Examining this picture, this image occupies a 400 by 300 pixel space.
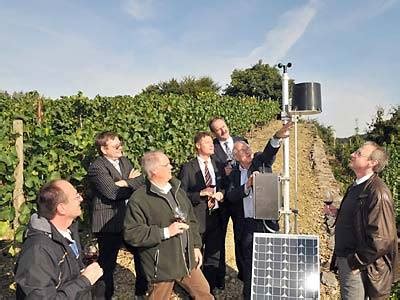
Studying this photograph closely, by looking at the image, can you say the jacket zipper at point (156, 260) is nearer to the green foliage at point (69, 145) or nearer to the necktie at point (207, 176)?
the necktie at point (207, 176)

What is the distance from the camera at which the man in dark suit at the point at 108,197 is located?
14.0 ft

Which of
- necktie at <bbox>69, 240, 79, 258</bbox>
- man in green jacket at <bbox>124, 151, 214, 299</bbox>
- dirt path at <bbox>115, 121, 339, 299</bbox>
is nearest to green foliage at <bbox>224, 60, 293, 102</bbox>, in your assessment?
dirt path at <bbox>115, 121, 339, 299</bbox>

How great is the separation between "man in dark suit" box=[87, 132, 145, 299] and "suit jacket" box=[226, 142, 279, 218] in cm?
91

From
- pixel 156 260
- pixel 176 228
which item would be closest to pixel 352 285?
pixel 176 228

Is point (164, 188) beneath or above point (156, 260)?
above

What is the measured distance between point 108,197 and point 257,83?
2080 inches

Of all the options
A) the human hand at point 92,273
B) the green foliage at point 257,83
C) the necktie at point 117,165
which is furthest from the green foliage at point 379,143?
the green foliage at point 257,83

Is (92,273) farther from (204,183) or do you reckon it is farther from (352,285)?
(204,183)

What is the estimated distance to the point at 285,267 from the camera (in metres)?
3.76

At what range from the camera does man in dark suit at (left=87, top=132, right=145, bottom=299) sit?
425 centimetres

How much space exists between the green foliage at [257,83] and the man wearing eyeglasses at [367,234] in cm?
5126

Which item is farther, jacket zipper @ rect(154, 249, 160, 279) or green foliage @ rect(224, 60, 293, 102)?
green foliage @ rect(224, 60, 293, 102)

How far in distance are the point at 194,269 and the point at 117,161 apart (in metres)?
1.40

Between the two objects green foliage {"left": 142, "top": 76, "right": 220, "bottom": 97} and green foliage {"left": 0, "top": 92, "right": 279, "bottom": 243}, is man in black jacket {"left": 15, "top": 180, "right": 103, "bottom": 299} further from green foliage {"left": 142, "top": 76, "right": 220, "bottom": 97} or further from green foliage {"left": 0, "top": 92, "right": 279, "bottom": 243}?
green foliage {"left": 142, "top": 76, "right": 220, "bottom": 97}
